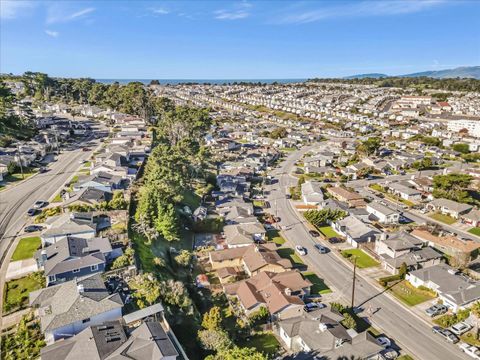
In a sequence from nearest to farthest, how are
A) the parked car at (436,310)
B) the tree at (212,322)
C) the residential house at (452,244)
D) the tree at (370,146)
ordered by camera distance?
the tree at (212,322)
the parked car at (436,310)
the residential house at (452,244)
the tree at (370,146)

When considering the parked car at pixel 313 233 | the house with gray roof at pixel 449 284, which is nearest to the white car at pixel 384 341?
the house with gray roof at pixel 449 284

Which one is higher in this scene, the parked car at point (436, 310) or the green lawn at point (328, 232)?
the green lawn at point (328, 232)

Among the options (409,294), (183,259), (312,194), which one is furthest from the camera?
(312,194)

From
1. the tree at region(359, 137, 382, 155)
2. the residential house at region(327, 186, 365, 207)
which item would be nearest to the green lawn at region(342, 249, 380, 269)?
the residential house at region(327, 186, 365, 207)

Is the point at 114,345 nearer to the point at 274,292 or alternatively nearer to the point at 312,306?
the point at 274,292

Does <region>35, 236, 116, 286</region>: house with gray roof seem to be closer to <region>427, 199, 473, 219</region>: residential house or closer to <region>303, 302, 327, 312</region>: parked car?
<region>303, 302, 327, 312</region>: parked car

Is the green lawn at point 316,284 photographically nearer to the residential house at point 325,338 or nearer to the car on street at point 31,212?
the residential house at point 325,338

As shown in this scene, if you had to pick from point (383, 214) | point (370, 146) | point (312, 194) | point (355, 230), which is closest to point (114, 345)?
point (355, 230)
